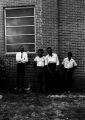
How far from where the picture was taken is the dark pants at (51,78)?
43.1ft

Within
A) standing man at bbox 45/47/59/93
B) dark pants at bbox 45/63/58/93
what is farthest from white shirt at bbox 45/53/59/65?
dark pants at bbox 45/63/58/93

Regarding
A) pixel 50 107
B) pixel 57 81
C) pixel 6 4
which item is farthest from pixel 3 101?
pixel 6 4

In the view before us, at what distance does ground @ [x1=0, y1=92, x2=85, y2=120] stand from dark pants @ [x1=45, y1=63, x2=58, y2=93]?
0.95 metres

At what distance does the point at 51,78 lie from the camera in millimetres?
13336

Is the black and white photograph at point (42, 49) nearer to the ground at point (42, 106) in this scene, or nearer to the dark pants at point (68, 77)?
the dark pants at point (68, 77)

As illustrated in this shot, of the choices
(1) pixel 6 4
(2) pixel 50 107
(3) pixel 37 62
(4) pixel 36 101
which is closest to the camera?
(2) pixel 50 107

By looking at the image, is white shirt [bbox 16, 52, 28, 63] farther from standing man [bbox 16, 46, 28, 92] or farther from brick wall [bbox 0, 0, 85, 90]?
brick wall [bbox 0, 0, 85, 90]

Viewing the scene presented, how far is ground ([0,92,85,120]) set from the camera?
9.19 m

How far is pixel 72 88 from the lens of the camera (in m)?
13.8

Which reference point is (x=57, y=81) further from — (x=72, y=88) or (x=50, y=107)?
(x=50, y=107)

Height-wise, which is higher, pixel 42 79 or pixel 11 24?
pixel 11 24

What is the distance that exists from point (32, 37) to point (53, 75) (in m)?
2.11

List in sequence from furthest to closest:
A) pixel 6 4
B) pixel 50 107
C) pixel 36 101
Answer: pixel 6 4 < pixel 36 101 < pixel 50 107

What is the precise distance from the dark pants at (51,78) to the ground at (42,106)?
3.13 ft
